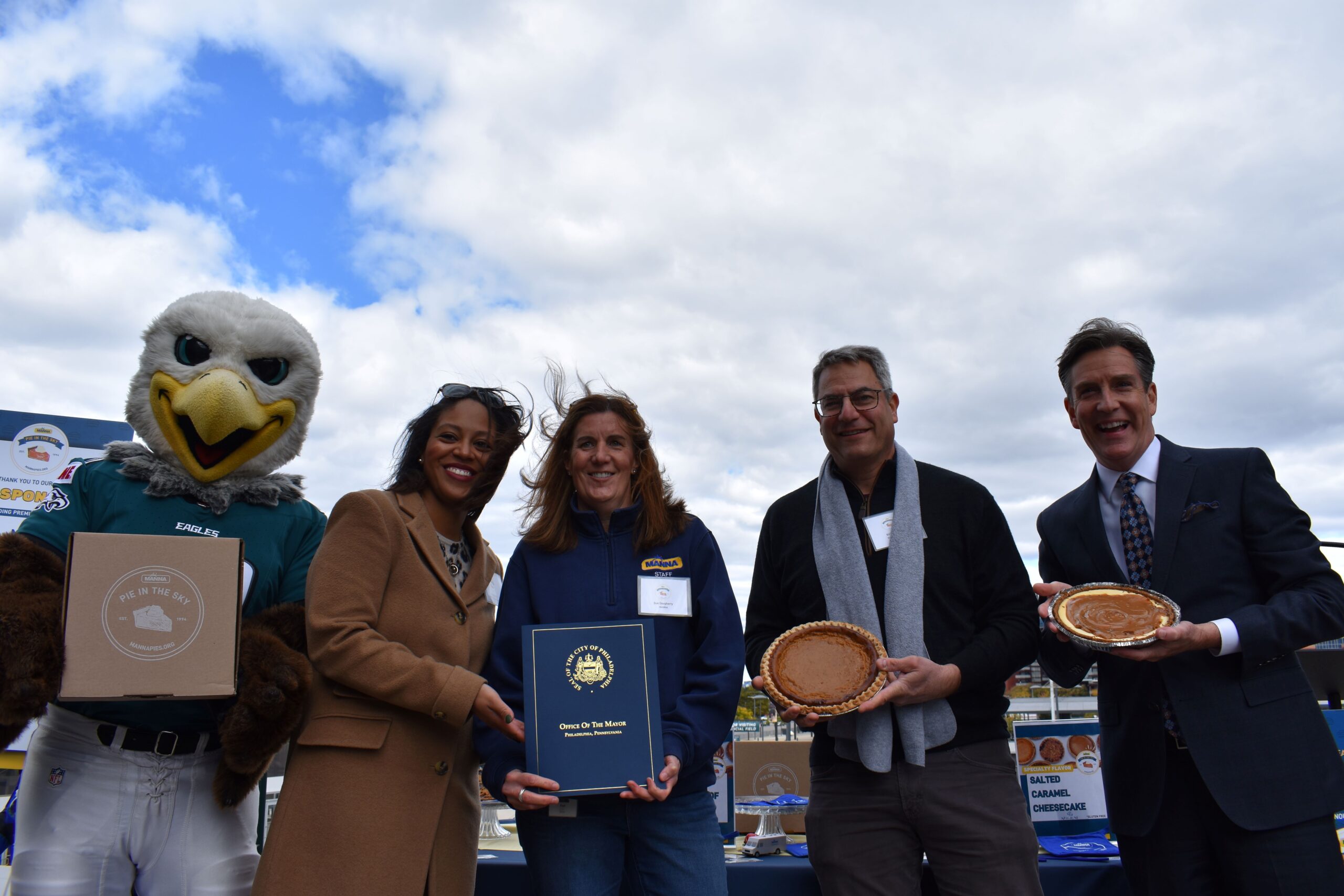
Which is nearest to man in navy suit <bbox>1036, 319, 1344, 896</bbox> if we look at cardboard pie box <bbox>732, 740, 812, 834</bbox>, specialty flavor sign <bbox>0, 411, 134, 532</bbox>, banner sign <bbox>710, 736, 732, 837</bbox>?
banner sign <bbox>710, 736, 732, 837</bbox>

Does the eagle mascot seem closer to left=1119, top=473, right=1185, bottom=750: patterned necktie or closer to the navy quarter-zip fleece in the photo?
the navy quarter-zip fleece

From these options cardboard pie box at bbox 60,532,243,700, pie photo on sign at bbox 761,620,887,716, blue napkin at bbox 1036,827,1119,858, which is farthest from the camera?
blue napkin at bbox 1036,827,1119,858

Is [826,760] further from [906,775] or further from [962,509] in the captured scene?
[962,509]

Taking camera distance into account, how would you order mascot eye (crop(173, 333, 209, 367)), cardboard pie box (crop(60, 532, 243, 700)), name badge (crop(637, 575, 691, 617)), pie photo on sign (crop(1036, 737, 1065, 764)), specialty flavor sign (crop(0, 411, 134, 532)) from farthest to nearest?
specialty flavor sign (crop(0, 411, 134, 532)) < pie photo on sign (crop(1036, 737, 1065, 764)) < mascot eye (crop(173, 333, 209, 367)) < name badge (crop(637, 575, 691, 617)) < cardboard pie box (crop(60, 532, 243, 700))

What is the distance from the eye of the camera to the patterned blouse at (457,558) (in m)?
2.97

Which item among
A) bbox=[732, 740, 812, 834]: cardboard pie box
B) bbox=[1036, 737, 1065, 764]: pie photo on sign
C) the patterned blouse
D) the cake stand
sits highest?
the patterned blouse

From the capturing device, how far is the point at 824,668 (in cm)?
273

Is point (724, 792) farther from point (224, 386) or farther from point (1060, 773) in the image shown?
point (224, 386)

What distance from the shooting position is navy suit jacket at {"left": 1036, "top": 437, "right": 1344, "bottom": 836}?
2523mm

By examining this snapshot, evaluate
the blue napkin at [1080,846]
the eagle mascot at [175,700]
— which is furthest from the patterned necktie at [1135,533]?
the eagle mascot at [175,700]

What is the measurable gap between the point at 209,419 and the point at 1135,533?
323cm

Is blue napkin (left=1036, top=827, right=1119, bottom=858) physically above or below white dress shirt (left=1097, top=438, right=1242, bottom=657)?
below

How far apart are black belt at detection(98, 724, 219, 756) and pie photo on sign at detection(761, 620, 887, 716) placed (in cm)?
180

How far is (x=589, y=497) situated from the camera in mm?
2936
